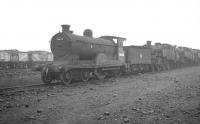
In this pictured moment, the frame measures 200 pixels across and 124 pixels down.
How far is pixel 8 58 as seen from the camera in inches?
1416

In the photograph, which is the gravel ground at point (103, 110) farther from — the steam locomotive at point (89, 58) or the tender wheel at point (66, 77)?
the steam locomotive at point (89, 58)

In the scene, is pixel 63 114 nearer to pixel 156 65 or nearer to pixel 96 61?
pixel 96 61

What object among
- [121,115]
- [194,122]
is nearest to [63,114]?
[121,115]

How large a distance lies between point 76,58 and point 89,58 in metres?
1.63

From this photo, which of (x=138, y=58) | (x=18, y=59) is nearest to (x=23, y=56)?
(x=18, y=59)

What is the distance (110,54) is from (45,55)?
28.0 metres

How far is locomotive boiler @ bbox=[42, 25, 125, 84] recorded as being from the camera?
37.4 ft

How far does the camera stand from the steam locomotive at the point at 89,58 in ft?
38.0

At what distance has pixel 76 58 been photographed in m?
12.0

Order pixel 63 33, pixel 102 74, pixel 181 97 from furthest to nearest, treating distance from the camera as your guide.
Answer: pixel 102 74, pixel 63 33, pixel 181 97

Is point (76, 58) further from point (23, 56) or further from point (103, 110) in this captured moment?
point (23, 56)

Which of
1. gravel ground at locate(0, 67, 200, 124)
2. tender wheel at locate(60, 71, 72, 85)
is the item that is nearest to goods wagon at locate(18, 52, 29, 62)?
tender wheel at locate(60, 71, 72, 85)

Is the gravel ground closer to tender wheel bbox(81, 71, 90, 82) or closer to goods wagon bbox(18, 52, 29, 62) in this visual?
tender wheel bbox(81, 71, 90, 82)

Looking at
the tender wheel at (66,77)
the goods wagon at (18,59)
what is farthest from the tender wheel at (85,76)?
the goods wagon at (18,59)
